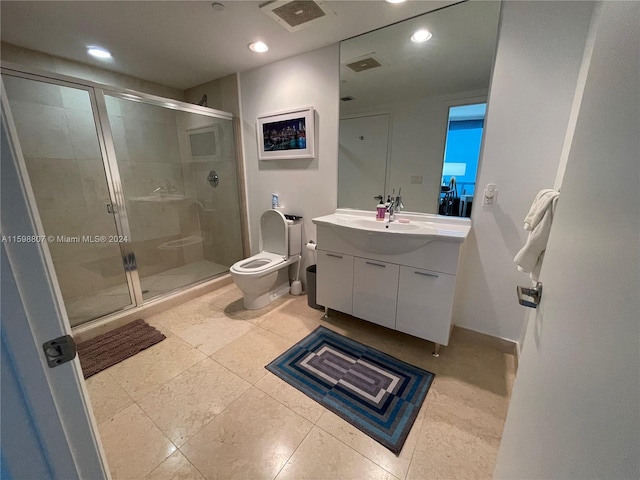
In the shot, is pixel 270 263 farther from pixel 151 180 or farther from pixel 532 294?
pixel 532 294

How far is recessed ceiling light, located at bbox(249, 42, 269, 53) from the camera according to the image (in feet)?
6.43

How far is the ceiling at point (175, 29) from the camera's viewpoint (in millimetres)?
1525

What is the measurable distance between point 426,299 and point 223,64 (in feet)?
8.58

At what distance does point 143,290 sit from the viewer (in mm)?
2387

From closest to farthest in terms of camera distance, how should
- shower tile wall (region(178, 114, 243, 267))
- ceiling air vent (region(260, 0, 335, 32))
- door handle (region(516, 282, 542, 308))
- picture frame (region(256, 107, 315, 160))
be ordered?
door handle (region(516, 282, 542, 308))
ceiling air vent (region(260, 0, 335, 32))
picture frame (region(256, 107, 315, 160))
shower tile wall (region(178, 114, 243, 267))

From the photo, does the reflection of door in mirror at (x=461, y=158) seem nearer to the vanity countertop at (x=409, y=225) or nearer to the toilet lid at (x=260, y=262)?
the vanity countertop at (x=409, y=225)

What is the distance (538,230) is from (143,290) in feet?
9.78

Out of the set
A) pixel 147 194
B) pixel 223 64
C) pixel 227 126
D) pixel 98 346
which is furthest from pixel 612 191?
pixel 147 194

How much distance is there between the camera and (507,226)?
64.2 inches

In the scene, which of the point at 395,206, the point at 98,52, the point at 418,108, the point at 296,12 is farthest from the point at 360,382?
the point at 98,52

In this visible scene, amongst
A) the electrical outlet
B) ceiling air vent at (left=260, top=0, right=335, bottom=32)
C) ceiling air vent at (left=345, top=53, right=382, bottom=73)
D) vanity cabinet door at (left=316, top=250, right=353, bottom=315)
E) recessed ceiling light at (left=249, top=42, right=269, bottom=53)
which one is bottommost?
vanity cabinet door at (left=316, top=250, right=353, bottom=315)

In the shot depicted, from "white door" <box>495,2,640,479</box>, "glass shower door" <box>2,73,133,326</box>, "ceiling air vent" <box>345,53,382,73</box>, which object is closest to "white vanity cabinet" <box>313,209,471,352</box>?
"white door" <box>495,2,640,479</box>

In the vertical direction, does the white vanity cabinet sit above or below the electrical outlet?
below

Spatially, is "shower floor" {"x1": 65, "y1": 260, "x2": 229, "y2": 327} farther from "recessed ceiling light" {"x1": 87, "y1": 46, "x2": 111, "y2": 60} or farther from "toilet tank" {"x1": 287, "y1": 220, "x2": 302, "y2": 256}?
"recessed ceiling light" {"x1": 87, "y1": 46, "x2": 111, "y2": 60}
